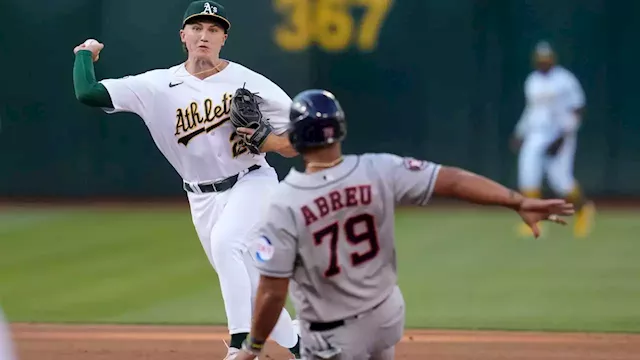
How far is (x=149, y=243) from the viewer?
1203cm

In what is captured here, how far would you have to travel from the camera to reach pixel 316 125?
378 centimetres

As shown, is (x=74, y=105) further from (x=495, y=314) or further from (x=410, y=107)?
(x=495, y=314)

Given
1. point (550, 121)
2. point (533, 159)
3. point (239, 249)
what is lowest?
point (533, 159)

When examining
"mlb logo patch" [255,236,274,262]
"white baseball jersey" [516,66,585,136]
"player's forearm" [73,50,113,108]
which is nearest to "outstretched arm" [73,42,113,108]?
"player's forearm" [73,50,113,108]

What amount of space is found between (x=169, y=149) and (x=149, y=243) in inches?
256

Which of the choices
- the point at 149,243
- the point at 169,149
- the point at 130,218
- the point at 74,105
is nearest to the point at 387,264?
the point at 169,149

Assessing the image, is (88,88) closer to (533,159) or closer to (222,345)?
(222,345)

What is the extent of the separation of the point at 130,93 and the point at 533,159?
8743 millimetres

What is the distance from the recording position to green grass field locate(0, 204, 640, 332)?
26.3 feet

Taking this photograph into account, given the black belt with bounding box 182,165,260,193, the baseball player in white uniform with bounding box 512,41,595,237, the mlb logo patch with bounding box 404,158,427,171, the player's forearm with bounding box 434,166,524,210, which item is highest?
the mlb logo patch with bounding box 404,158,427,171

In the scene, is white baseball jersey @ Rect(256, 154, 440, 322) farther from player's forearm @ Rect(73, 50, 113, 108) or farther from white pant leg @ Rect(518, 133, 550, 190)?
white pant leg @ Rect(518, 133, 550, 190)

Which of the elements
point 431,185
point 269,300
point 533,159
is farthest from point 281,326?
point 533,159

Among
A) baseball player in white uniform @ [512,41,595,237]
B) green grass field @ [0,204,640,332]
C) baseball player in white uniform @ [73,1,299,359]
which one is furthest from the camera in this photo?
baseball player in white uniform @ [512,41,595,237]

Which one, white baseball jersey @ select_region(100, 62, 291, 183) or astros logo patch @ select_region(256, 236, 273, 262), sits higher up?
white baseball jersey @ select_region(100, 62, 291, 183)
